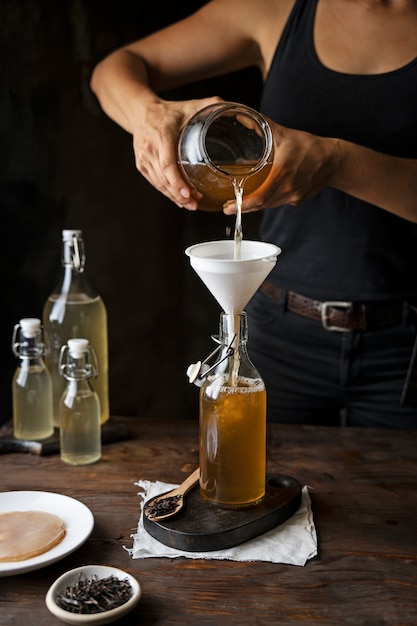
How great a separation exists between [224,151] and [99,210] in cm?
105

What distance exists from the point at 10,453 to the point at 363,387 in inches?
30.2

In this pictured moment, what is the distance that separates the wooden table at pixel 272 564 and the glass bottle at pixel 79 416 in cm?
3

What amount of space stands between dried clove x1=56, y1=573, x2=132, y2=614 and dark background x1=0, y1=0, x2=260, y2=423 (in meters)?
1.01

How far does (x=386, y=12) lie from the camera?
1.69 m

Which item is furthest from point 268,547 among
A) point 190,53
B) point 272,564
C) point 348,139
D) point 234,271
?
point 190,53

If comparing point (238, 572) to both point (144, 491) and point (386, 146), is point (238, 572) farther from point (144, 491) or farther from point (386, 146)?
point (386, 146)

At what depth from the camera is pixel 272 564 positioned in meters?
1.09

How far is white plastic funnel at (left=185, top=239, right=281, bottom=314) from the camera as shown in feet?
3.65

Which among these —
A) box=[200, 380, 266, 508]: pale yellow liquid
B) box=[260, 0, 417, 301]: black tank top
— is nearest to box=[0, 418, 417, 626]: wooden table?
box=[200, 380, 266, 508]: pale yellow liquid

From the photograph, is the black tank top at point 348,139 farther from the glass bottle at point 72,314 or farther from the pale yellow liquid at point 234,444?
the pale yellow liquid at point 234,444

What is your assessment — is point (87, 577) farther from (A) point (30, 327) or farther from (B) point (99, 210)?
(B) point (99, 210)

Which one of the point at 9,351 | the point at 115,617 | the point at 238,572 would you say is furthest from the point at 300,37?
the point at 115,617

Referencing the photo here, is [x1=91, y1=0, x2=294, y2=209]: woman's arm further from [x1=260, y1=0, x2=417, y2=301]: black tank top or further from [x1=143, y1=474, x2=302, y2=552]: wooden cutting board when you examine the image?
[x1=143, y1=474, x2=302, y2=552]: wooden cutting board

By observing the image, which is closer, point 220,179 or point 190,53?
point 220,179
